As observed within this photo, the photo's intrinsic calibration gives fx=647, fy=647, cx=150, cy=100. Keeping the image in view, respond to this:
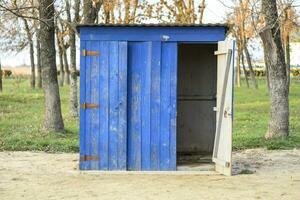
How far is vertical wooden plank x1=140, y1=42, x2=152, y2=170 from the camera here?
11.6 meters

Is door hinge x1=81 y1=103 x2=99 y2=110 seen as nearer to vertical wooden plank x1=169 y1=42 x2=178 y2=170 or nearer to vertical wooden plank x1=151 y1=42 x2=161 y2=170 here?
vertical wooden plank x1=151 y1=42 x2=161 y2=170

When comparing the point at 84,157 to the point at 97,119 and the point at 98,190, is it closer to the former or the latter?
the point at 97,119

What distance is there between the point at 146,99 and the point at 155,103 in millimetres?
177

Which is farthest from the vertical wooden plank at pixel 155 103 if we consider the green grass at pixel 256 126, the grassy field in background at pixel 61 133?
the green grass at pixel 256 126

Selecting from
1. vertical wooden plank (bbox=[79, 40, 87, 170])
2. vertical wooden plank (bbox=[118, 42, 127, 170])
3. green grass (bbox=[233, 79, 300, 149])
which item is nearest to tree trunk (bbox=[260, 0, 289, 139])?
green grass (bbox=[233, 79, 300, 149])

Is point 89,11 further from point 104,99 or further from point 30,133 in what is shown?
point 104,99

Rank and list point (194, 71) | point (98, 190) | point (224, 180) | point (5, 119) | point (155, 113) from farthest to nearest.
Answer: point (5, 119) < point (194, 71) < point (155, 113) < point (224, 180) < point (98, 190)

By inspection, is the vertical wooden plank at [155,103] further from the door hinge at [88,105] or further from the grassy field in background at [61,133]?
the grassy field in background at [61,133]

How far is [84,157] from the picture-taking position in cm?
1155

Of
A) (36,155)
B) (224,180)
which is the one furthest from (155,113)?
(36,155)

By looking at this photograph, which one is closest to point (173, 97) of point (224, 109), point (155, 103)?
point (155, 103)

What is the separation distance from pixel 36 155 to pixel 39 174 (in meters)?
2.46

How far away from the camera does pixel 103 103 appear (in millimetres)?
11562

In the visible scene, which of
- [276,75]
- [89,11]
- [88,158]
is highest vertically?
[89,11]
